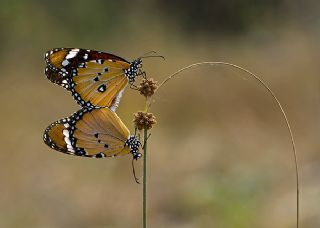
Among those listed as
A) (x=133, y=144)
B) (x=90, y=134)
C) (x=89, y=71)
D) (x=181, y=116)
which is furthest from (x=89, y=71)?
(x=181, y=116)

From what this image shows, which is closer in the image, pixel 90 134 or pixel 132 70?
pixel 90 134

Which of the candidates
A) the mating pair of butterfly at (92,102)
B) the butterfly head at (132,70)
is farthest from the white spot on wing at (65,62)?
the butterfly head at (132,70)

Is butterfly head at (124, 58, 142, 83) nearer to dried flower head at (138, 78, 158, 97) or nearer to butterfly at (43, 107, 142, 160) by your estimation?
butterfly at (43, 107, 142, 160)

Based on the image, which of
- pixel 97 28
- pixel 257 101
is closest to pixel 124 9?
pixel 97 28

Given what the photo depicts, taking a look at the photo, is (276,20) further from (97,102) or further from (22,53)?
(97,102)

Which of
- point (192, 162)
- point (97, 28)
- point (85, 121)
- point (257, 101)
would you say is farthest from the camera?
point (97, 28)

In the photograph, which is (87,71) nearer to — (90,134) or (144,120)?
(90,134)

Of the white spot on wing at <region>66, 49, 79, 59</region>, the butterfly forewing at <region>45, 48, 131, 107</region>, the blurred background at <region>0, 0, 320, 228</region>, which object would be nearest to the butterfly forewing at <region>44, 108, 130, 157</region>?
the butterfly forewing at <region>45, 48, 131, 107</region>
